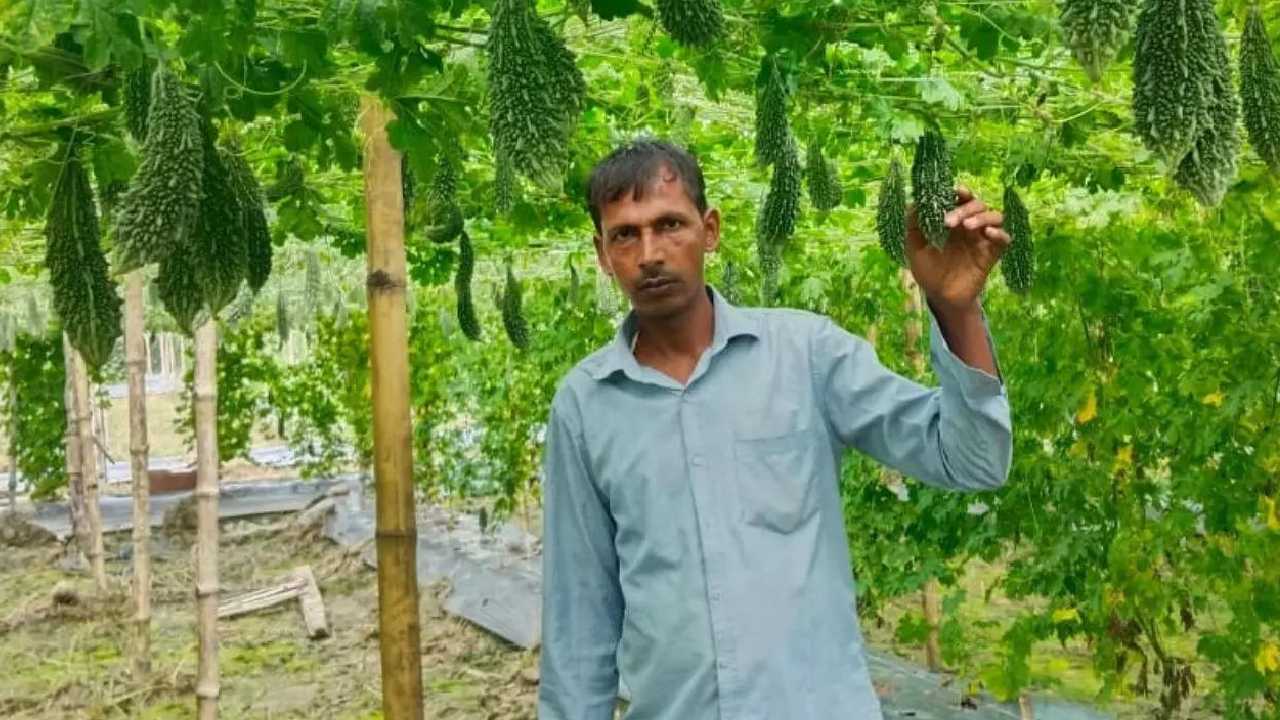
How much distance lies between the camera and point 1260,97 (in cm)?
213

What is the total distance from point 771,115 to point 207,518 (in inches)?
121

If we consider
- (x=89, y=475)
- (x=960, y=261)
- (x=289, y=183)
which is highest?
(x=289, y=183)

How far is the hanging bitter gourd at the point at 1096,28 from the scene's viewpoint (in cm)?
169

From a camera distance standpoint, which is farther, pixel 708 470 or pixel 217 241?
pixel 217 241

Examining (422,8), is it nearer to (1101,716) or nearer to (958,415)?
(958,415)

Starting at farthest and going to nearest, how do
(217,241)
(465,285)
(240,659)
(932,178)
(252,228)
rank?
1. (240,659)
2. (465,285)
3. (932,178)
4. (252,228)
5. (217,241)

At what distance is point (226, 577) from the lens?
1091 centimetres

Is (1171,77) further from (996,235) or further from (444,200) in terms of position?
(444,200)

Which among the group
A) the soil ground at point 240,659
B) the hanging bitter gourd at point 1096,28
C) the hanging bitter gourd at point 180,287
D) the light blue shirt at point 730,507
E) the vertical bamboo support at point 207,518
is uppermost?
the hanging bitter gourd at point 1096,28

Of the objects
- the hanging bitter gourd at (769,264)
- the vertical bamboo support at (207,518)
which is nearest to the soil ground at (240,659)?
the vertical bamboo support at (207,518)

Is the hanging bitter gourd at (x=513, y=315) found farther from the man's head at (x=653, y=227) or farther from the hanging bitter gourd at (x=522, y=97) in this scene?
the man's head at (x=653, y=227)

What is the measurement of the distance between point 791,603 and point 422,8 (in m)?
1.20

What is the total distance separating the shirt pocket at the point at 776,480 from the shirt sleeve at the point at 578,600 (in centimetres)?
29

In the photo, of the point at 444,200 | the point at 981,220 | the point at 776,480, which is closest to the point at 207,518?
the point at 444,200
